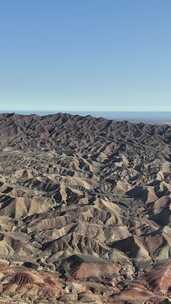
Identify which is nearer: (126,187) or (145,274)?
(145,274)

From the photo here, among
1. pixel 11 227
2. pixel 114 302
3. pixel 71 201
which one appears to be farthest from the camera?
pixel 71 201

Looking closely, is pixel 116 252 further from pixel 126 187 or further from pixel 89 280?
pixel 126 187

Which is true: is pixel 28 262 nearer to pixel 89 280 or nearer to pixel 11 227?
pixel 89 280

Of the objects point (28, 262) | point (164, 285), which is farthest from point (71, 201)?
point (164, 285)

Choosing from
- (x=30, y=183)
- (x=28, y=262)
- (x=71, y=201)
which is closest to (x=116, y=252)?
(x=28, y=262)

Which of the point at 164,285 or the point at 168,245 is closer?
the point at 164,285

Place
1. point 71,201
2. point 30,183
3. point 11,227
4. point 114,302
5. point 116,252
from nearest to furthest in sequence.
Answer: point 114,302
point 116,252
point 11,227
point 71,201
point 30,183

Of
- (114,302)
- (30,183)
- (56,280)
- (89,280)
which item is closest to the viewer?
(114,302)

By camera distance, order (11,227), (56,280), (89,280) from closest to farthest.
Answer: (56,280) → (89,280) → (11,227)
